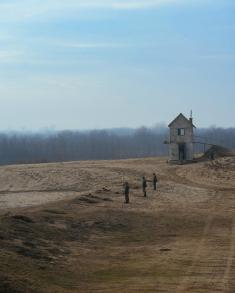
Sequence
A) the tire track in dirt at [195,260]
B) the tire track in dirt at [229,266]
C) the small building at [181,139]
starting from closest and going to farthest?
the tire track in dirt at [195,260] → the tire track in dirt at [229,266] → the small building at [181,139]

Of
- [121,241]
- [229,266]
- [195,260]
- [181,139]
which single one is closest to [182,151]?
[181,139]

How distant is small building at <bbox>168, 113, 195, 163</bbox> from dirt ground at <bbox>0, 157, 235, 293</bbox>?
14355mm

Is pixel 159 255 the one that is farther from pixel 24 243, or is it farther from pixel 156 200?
pixel 156 200

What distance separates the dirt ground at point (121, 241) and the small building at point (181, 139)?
14355 mm

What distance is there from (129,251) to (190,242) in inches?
116

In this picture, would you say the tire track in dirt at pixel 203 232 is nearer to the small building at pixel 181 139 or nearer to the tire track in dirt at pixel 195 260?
the tire track in dirt at pixel 195 260

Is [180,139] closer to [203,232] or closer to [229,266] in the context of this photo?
[203,232]

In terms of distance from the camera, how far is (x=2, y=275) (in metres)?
15.6

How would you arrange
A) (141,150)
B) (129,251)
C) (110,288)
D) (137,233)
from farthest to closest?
(141,150), (137,233), (129,251), (110,288)

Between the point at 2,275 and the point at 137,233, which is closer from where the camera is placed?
the point at 2,275

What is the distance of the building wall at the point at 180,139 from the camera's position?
195 ft

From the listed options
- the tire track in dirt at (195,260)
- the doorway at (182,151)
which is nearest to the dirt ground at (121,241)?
the tire track in dirt at (195,260)

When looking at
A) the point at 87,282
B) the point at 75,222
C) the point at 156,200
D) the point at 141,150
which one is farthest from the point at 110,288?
the point at 141,150

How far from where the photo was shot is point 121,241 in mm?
24484
